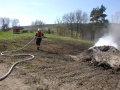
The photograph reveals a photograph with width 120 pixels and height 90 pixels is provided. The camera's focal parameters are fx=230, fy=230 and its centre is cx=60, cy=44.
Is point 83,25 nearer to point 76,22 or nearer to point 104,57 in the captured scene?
point 76,22

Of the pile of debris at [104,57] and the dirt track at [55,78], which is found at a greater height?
the pile of debris at [104,57]

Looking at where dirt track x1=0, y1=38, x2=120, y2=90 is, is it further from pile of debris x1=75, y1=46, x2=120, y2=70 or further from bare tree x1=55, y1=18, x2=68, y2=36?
bare tree x1=55, y1=18, x2=68, y2=36

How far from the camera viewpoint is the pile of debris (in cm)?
1147

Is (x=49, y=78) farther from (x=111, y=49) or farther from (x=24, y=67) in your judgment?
(x=111, y=49)

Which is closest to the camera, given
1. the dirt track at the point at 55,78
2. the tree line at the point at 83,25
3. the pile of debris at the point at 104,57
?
the dirt track at the point at 55,78

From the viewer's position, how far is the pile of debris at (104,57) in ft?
37.6

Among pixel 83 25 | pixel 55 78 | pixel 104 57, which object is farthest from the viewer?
pixel 83 25

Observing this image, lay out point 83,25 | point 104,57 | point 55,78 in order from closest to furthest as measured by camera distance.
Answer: point 55,78 → point 104,57 → point 83,25

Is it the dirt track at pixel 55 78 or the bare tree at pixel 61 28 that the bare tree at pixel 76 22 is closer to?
the bare tree at pixel 61 28

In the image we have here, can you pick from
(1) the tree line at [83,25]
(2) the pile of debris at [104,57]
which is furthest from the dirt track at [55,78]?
(1) the tree line at [83,25]

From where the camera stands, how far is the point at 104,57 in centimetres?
1229

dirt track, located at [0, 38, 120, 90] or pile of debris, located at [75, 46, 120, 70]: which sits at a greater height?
pile of debris, located at [75, 46, 120, 70]

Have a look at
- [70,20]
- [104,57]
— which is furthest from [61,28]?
[104,57]

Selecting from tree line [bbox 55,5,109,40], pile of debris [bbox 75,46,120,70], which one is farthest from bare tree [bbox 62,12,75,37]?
pile of debris [bbox 75,46,120,70]
